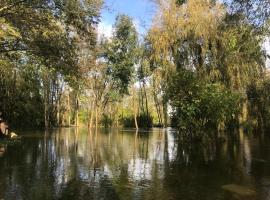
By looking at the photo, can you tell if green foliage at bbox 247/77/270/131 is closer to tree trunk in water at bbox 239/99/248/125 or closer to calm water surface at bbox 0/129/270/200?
tree trunk in water at bbox 239/99/248/125

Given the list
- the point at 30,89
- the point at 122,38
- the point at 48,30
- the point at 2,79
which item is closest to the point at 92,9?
the point at 48,30

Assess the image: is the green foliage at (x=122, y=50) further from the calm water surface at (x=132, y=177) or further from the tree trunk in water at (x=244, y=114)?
the calm water surface at (x=132, y=177)

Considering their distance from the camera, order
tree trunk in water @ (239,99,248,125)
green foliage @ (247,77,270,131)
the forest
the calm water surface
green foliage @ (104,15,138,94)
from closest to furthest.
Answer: the calm water surface, the forest, tree trunk in water @ (239,99,248,125), green foliage @ (247,77,270,131), green foliage @ (104,15,138,94)

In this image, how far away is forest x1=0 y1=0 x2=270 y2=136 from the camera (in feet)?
64.7

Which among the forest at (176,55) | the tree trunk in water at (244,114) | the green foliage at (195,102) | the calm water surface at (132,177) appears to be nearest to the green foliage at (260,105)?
the forest at (176,55)

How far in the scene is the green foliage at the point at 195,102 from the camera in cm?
2556

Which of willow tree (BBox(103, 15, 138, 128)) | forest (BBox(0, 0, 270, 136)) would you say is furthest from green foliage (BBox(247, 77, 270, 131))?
willow tree (BBox(103, 15, 138, 128))

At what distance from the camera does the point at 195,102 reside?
2550 centimetres

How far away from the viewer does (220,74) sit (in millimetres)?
32062

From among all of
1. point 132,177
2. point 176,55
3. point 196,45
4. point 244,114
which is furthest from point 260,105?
point 132,177

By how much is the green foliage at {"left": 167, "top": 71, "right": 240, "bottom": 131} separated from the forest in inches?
2.4

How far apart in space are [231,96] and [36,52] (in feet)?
42.2

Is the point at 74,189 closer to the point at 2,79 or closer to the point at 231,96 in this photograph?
the point at 231,96

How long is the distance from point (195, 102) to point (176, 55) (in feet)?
24.2
